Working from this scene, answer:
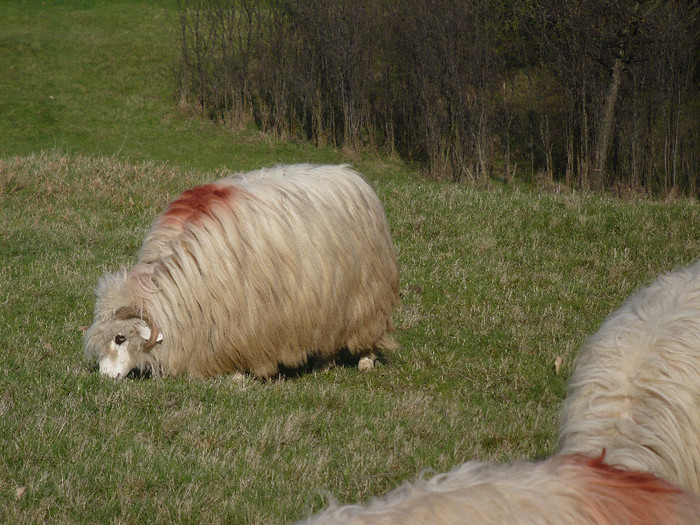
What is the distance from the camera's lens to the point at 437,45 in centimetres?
2636

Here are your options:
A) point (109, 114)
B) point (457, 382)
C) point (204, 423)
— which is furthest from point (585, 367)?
point (109, 114)

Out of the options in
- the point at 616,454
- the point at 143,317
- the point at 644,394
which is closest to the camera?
the point at 616,454

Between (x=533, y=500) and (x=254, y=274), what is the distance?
456 cm

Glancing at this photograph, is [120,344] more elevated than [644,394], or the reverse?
[644,394]

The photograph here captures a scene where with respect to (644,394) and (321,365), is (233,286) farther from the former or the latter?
(644,394)

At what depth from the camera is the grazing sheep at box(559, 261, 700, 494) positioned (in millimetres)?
2688

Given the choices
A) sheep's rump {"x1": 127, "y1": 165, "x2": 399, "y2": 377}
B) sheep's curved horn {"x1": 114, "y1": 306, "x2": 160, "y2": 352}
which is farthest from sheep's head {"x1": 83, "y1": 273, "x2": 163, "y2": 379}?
sheep's rump {"x1": 127, "y1": 165, "x2": 399, "y2": 377}

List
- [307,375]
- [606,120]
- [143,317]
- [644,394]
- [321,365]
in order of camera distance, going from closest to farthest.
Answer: [644,394] < [143,317] < [307,375] < [321,365] < [606,120]

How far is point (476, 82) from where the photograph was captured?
2603 cm

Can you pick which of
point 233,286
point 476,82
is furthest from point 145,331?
point 476,82

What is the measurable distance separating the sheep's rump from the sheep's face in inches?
4.9

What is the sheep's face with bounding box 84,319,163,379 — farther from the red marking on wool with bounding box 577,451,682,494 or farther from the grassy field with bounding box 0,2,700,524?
the red marking on wool with bounding box 577,451,682,494

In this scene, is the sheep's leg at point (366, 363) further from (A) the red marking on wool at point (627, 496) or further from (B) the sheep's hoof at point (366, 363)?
(A) the red marking on wool at point (627, 496)

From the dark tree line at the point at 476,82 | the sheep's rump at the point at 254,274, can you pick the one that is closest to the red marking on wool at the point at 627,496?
the sheep's rump at the point at 254,274
